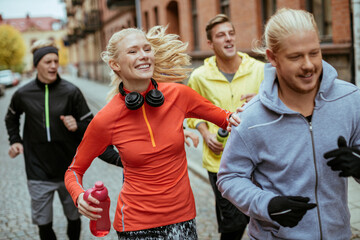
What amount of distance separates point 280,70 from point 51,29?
11951 cm

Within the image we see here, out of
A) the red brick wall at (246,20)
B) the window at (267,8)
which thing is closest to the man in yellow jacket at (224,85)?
the window at (267,8)

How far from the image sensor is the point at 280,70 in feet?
6.94

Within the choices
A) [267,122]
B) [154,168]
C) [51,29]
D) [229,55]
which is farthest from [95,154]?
[51,29]

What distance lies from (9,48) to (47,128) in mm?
85239

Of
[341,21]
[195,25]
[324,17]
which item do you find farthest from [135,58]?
[195,25]

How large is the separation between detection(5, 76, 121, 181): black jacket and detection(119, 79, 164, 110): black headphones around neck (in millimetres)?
1640

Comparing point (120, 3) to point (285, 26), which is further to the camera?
point (120, 3)

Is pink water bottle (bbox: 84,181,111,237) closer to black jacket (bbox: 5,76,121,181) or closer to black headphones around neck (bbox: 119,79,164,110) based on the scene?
black headphones around neck (bbox: 119,79,164,110)

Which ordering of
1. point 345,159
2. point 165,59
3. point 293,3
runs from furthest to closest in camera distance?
1. point 293,3
2. point 165,59
3. point 345,159

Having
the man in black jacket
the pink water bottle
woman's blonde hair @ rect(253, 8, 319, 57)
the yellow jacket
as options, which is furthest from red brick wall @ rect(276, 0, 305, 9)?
the pink water bottle

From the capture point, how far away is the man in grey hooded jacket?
202 cm

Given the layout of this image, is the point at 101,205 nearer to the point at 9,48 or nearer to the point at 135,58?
the point at 135,58

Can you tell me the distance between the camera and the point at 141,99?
107 inches

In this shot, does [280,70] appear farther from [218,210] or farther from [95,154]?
[218,210]
